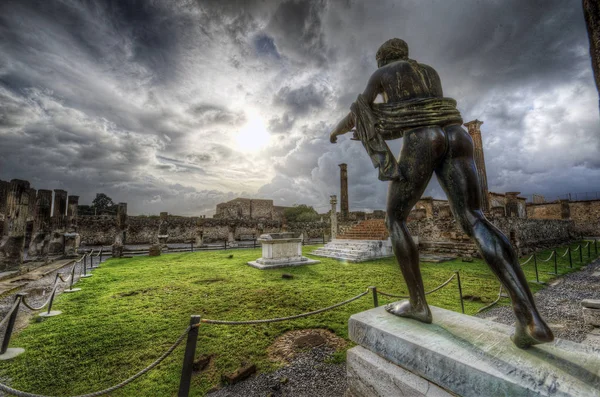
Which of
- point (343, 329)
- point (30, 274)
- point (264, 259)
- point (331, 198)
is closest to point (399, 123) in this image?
point (343, 329)

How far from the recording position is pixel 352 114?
2107 mm

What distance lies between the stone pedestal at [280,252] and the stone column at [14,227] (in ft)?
23.2

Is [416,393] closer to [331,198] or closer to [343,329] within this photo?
[343,329]

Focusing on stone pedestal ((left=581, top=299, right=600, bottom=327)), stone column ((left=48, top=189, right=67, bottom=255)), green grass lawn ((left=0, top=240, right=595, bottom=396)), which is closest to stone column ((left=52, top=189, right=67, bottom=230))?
stone column ((left=48, top=189, right=67, bottom=255))

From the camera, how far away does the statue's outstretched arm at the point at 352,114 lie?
199cm

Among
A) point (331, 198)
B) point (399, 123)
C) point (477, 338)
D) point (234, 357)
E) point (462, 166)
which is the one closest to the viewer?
point (477, 338)

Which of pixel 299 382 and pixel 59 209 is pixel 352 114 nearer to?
pixel 299 382

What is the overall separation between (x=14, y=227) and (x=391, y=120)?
11297 mm

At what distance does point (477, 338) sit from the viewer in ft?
4.81

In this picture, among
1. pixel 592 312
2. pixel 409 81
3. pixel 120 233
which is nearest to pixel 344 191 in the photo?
pixel 120 233

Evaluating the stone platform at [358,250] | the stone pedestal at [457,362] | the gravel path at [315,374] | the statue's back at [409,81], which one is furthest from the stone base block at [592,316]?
the stone platform at [358,250]

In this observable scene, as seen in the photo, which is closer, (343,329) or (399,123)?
(399,123)

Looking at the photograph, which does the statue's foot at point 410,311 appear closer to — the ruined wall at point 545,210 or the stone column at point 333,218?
the stone column at point 333,218

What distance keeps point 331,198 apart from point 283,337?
567 inches
